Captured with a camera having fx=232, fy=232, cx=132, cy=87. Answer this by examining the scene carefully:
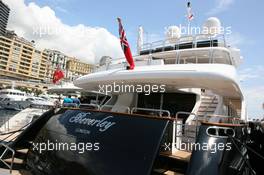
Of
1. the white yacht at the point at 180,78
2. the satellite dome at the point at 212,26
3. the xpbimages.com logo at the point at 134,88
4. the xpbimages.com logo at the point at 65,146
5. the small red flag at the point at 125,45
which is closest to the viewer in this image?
the xpbimages.com logo at the point at 65,146

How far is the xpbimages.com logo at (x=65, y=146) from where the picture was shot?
428cm

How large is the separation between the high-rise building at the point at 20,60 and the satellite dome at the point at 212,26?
368ft

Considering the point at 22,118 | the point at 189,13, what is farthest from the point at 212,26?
the point at 22,118

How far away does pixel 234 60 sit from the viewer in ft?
32.0

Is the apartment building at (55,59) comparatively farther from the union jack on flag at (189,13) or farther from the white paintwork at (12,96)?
the union jack on flag at (189,13)

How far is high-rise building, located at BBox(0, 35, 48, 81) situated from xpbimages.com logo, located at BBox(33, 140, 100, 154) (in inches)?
4509

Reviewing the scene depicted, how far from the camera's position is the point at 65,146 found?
4.66 m

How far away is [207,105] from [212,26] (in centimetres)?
429

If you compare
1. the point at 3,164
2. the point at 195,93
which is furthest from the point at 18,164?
the point at 195,93

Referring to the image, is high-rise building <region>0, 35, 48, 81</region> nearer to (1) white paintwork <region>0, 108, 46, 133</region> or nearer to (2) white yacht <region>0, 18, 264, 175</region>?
(1) white paintwork <region>0, 108, 46, 133</region>

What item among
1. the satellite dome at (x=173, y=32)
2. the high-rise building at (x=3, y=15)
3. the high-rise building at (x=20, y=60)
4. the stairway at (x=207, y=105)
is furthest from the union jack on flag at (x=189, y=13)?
the high-rise building at (x=3, y=15)

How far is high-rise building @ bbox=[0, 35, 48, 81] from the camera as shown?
361 feet

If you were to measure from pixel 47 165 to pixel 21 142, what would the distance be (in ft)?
6.23

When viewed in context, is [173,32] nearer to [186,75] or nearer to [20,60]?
[186,75]
